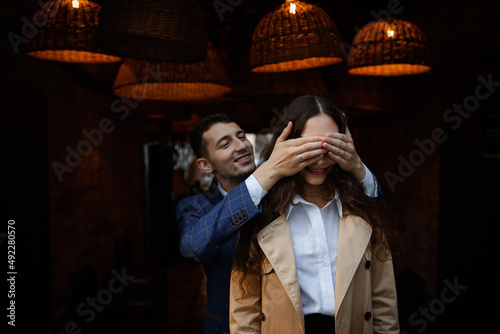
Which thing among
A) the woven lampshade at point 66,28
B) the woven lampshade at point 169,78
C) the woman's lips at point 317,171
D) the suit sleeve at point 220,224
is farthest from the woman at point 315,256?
the woven lampshade at point 66,28

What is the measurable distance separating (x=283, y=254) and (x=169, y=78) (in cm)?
113

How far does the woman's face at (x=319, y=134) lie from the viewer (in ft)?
5.33

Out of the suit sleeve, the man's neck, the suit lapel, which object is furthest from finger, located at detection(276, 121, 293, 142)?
the man's neck

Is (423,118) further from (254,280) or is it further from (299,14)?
(254,280)

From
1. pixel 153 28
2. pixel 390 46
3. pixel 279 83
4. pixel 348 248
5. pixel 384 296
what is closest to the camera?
pixel 153 28

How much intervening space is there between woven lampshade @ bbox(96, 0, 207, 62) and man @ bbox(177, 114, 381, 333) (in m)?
0.49

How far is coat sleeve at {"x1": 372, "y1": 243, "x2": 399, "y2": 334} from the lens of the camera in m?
1.72

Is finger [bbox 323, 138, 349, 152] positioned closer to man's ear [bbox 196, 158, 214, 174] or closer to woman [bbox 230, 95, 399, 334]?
woman [bbox 230, 95, 399, 334]

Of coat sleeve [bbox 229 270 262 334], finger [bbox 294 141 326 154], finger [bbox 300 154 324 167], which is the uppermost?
finger [bbox 294 141 326 154]

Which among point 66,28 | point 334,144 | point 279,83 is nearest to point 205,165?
point 334,144

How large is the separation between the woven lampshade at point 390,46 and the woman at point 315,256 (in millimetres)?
1211

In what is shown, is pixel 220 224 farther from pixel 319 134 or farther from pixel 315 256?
pixel 319 134

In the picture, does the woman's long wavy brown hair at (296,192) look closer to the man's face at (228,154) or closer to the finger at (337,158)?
the finger at (337,158)

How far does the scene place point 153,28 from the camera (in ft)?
4.96
